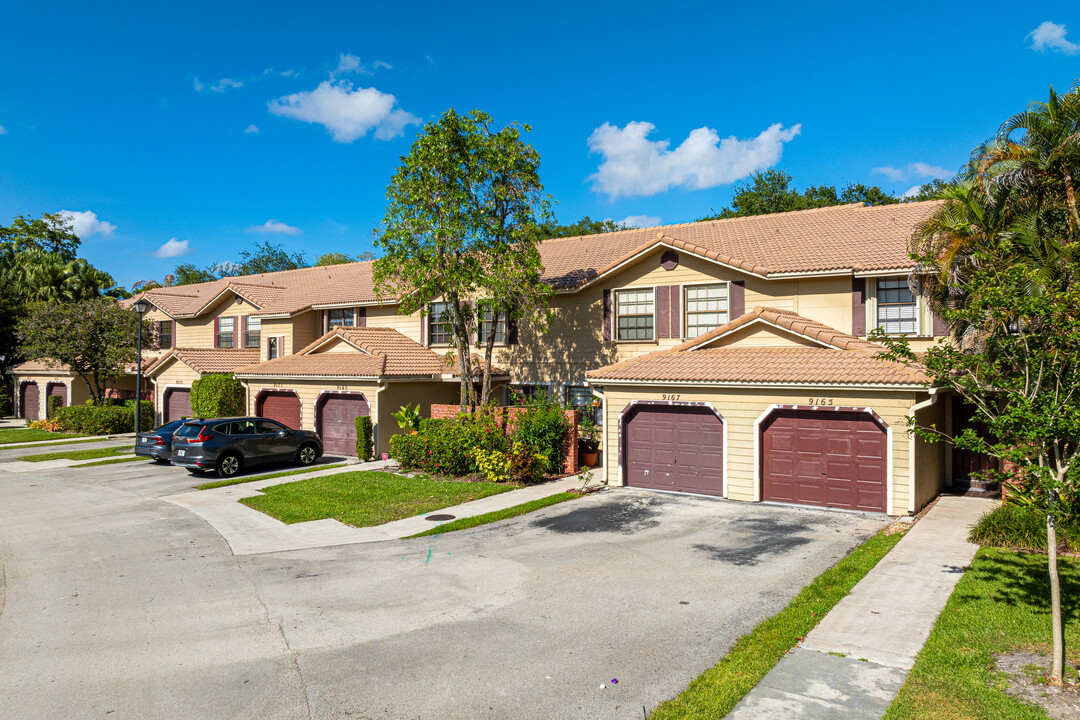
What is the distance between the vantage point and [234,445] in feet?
64.5

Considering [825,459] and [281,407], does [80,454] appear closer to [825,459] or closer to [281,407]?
[281,407]

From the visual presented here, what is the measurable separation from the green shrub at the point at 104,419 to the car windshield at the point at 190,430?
14.6m

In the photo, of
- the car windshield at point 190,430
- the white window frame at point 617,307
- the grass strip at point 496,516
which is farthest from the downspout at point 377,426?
the grass strip at point 496,516

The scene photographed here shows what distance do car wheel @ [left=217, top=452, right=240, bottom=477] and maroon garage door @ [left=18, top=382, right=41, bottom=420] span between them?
29.8 meters

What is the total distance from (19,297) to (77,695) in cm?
4777

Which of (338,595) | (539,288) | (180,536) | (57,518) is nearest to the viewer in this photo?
(338,595)

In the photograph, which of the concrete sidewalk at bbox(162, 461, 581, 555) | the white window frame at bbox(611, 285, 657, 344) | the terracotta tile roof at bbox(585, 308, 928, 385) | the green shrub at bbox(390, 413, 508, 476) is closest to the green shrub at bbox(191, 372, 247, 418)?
the concrete sidewalk at bbox(162, 461, 581, 555)

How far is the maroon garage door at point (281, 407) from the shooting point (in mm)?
24859

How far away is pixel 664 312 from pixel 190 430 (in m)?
14.7

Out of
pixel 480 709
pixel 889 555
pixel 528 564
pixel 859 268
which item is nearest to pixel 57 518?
pixel 528 564

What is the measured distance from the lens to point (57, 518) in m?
14.4

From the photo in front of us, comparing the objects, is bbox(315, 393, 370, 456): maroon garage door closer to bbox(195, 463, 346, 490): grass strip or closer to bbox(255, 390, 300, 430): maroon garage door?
bbox(255, 390, 300, 430): maroon garage door

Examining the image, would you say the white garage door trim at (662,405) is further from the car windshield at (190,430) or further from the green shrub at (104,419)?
the green shrub at (104,419)

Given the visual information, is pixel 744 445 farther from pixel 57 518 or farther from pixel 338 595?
pixel 57 518
